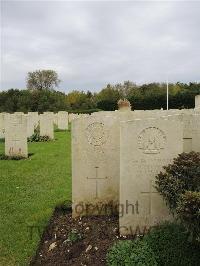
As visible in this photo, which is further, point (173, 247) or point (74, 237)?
point (74, 237)

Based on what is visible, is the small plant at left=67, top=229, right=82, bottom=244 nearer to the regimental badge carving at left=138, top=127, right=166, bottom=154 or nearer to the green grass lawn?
the green grass lawn

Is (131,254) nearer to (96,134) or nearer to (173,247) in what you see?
(173,247)

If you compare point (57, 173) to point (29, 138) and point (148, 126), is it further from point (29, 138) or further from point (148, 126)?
point (29, 138)

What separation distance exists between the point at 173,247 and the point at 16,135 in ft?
33.0

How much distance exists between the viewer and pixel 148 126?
6.11 m

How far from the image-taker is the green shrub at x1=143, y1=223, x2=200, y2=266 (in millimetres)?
5254

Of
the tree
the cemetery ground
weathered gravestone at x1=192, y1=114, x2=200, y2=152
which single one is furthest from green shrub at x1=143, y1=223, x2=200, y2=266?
the tree

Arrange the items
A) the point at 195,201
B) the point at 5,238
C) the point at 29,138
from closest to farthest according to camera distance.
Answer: the point at 195,201 < the point at 5,238 < the point at 29,138

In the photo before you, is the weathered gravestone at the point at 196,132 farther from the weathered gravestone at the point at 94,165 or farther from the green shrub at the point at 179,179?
the weathered gravestone at the point at 94,165

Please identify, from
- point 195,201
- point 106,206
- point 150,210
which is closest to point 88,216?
point 106,206

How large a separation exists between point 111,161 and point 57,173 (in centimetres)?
454

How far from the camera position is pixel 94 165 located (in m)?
7.30

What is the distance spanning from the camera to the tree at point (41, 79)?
70.4m

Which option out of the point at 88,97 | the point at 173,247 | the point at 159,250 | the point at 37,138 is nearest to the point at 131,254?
the point at 159,250
